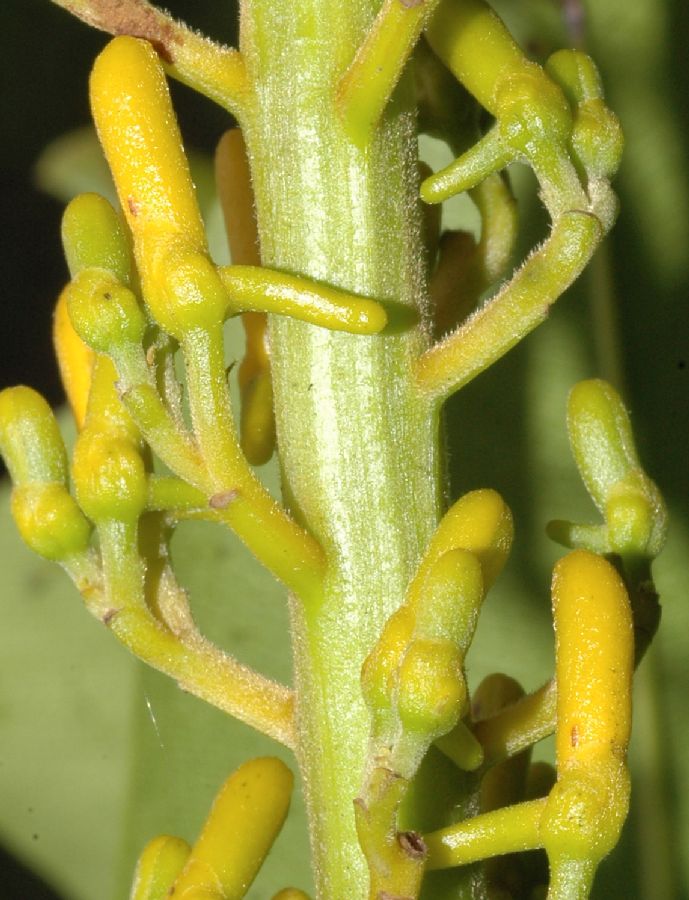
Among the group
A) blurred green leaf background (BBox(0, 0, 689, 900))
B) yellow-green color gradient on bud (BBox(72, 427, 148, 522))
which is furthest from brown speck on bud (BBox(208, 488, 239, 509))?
blurred green leaf background (BBox(0, 0, 689, 900))

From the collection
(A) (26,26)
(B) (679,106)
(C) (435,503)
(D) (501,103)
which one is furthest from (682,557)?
(A) (26,26)

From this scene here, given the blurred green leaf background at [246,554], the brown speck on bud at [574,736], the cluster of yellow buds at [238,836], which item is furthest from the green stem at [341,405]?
the blurred green leaf background at [246,554]

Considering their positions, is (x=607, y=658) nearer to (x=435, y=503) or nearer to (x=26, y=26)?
(x=435, y=503)

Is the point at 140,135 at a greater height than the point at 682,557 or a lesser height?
lesser

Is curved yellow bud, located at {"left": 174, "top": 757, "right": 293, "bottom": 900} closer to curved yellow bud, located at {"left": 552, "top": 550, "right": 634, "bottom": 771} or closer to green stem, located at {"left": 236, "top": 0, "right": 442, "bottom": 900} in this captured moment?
green stem, located at {"left": 236, "top": 0, "right": 442, "bottom": 900}

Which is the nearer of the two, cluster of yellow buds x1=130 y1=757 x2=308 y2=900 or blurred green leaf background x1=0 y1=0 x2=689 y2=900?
cluster of yellow buds x1=130 y1=757 x2=308 y2=900
